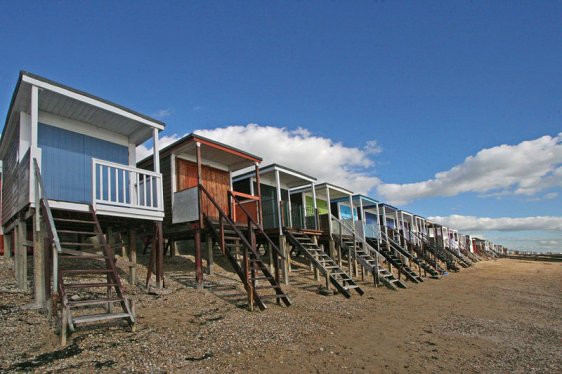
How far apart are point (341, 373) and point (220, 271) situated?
9.33m

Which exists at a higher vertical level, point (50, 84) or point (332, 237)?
point (50, 84)

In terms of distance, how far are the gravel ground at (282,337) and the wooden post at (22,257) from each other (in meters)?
0.34

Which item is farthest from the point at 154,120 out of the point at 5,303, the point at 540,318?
the point at 540,318

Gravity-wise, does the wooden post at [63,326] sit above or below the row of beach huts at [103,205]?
below

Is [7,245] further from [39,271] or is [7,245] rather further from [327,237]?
[327,237]

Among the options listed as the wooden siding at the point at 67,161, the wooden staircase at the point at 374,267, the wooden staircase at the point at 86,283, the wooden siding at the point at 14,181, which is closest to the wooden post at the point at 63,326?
the wooden staircase at the point at 86,283

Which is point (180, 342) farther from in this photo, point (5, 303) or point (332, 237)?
point (332, 237)

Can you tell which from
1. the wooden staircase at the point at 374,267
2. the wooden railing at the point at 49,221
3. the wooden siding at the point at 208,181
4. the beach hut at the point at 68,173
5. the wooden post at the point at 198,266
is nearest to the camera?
the wooden railing at the point at 49,221

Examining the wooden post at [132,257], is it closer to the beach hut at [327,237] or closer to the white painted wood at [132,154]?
the white painted wood at [132,154]

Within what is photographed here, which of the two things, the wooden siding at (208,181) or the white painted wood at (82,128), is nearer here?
the white painted wood at (82,128)

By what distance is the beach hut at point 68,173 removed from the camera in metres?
7.94

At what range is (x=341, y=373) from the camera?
5.80 metres

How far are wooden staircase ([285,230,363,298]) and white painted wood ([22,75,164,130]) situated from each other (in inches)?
255

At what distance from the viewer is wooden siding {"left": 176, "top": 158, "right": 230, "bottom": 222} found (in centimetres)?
1344
